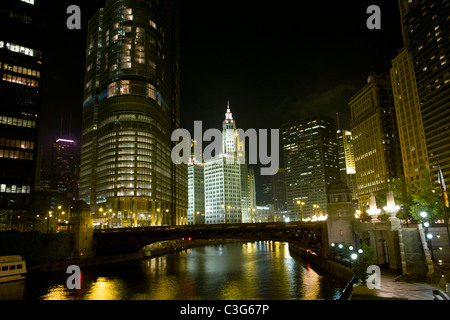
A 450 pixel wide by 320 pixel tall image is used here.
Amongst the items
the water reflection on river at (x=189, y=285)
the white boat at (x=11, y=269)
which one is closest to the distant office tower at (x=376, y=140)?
the water reflection on river at (x=189, y=285)

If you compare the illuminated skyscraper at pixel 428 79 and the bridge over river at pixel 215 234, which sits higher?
the illuminated skyscraper at pixel 428 79

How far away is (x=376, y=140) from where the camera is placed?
597 feet

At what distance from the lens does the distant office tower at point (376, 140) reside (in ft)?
577

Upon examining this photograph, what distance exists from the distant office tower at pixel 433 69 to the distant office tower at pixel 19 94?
14713 centimetres

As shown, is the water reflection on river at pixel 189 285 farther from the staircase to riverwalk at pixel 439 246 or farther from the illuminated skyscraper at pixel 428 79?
the illuminated skyscraper at pixel 428 79

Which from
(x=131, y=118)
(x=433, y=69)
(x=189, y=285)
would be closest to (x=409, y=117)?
(x=433, y=69)

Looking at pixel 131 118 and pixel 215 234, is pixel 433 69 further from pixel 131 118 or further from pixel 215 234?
pixel 131 118

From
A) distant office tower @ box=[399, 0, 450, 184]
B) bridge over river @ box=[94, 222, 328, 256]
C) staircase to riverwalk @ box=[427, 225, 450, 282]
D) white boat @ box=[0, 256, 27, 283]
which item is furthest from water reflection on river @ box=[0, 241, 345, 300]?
distant office tower @ box=[399, 0, 450, 184]

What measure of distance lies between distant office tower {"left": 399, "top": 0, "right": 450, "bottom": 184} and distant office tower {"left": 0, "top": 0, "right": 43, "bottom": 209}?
14713 cm

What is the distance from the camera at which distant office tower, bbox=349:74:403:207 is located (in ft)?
577

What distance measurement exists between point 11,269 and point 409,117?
165m
